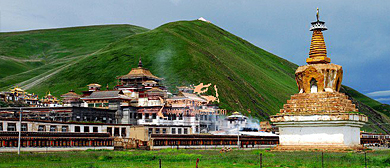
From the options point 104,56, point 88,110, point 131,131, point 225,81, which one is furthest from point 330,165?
point 104,56

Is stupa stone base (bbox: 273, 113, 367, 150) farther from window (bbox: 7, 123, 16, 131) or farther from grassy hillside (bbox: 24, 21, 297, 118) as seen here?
grassy hillside (bbox: 24, 21, 297, 118)

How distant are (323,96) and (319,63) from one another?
15.8 feet

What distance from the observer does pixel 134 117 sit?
105562mm

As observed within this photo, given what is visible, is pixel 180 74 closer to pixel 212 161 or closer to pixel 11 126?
pixel 11 126

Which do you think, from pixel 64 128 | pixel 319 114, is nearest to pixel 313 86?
pixel 319 114

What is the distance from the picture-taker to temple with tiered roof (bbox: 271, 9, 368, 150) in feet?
145

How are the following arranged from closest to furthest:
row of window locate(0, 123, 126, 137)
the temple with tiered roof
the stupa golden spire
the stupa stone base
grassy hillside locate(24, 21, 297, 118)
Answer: the stupa stone base
the temple with tiered roof
the stupa golden spire
row of window locate(0, 123, 126, 137)
grassy hillside locate(24, 21, 297, 118)

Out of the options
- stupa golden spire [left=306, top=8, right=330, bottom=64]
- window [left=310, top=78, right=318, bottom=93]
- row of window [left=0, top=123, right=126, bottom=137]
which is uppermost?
stupa golden spire [left=306, top=8, right=330, bottom=64]

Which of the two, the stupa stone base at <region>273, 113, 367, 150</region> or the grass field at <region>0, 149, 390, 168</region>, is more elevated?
the stupa stone base at <region>273, 113, 367, 150</region>

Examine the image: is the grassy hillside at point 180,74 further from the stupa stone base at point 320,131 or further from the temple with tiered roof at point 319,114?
the stupa stone base at point 320,131

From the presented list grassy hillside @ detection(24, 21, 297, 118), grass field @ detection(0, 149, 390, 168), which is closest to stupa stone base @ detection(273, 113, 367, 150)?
grass field @ detection(0, 149, 390, 168)

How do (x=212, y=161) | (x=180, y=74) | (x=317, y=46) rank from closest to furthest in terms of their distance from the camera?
1. (x=212, y=161)
2. (x=317, y=46)
3. (x=180, y=74)

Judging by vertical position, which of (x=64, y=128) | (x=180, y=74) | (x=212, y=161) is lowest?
(x=212, y=161)

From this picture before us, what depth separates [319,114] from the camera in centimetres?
4438
